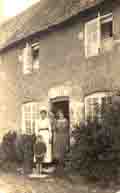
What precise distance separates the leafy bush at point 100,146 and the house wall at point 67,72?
48.0 inches

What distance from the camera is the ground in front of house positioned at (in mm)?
8492

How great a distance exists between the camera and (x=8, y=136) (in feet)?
46.4

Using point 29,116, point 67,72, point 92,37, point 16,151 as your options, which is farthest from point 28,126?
point 92,37

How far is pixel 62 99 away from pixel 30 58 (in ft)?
9.52

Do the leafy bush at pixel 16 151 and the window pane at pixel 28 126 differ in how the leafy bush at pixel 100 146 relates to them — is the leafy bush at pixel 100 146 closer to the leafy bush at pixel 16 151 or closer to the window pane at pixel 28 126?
the leafy bush at pixel 16 151

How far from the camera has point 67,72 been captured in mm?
11859

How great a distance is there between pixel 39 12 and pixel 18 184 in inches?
305

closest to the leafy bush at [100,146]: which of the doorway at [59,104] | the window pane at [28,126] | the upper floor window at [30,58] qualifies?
the doorway at [59,104]

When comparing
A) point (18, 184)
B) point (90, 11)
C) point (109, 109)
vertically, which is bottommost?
point (18, 184)

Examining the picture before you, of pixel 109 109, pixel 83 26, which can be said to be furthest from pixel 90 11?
pixel 109 109

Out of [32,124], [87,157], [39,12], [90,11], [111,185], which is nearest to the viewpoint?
[111,185]

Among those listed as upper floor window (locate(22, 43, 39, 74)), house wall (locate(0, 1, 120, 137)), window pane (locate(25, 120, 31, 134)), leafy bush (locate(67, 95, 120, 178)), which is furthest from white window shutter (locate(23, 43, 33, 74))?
leafy bush (locate(67, 95, 120, 178))

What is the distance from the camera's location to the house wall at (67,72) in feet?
34.1

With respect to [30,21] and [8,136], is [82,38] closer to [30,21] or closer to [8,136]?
[30,21]
